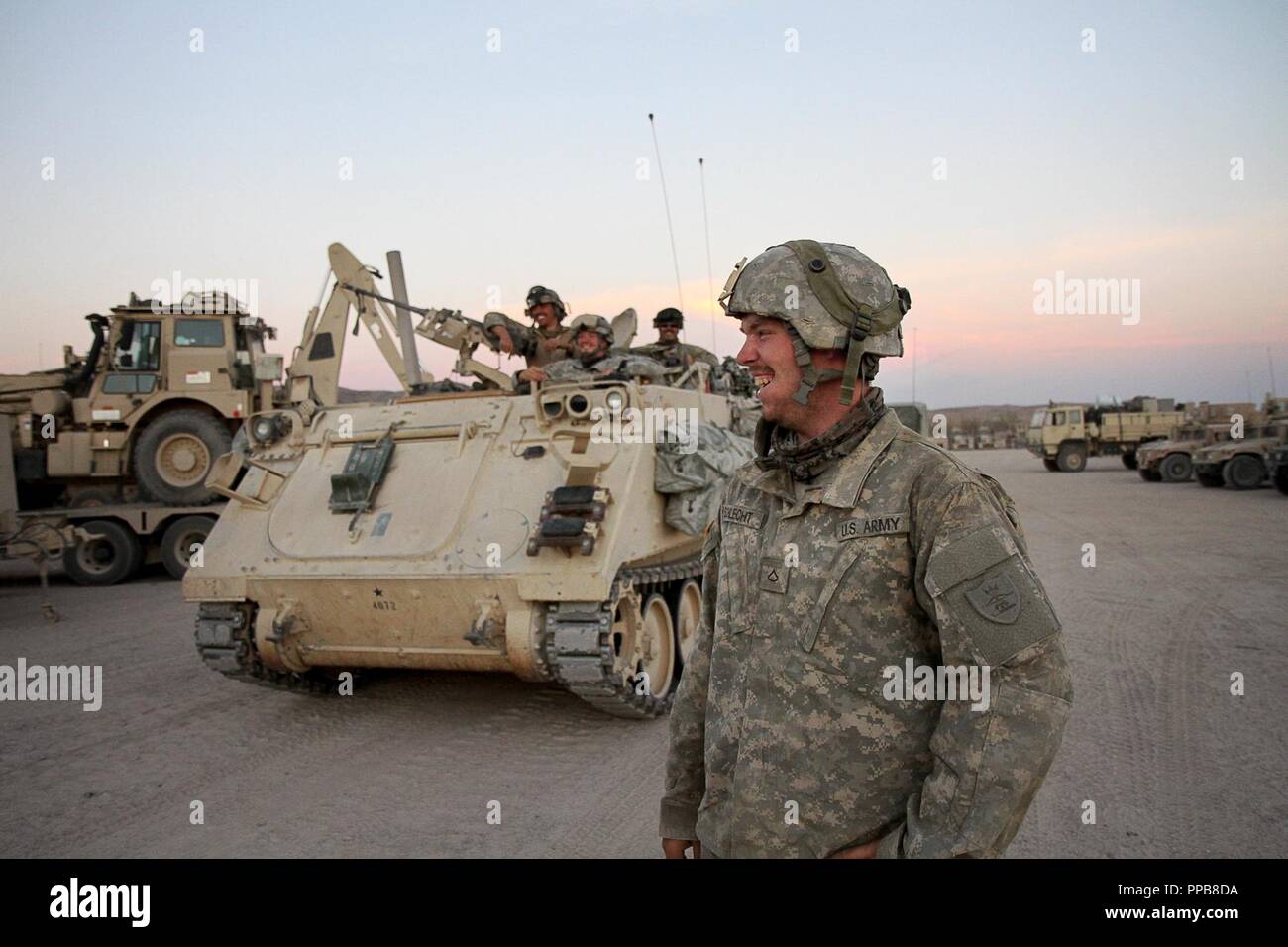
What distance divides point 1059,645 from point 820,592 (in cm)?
46

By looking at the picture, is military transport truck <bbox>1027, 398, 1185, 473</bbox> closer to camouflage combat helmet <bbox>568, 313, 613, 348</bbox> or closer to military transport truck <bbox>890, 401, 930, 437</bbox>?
military transport truck <bbox>890, 401, 930, 437</bbox>

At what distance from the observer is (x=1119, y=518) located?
16.7 metres

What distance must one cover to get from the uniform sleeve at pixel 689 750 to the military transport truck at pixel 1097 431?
30.9 metres

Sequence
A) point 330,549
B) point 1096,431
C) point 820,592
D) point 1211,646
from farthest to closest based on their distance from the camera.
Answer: point 1096,431 < point 1211,646 < point 330,549 < point 820,592

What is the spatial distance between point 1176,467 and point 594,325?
70.7ft

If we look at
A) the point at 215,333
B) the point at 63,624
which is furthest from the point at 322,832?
the point at 215,333

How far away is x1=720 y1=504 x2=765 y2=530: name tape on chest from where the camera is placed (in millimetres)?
2252

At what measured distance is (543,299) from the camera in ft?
29.8

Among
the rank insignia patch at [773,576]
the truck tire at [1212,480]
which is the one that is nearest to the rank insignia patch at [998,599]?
the rank insignia patch at [773,576]

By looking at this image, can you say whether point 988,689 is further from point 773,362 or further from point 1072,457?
point 1072,457

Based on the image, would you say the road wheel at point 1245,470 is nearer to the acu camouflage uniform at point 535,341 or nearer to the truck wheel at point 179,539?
the acu camouflage uniform at point 535,341

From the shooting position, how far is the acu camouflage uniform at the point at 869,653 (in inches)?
71.4

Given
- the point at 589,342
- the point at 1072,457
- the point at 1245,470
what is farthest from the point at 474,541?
the point at 1072,457
